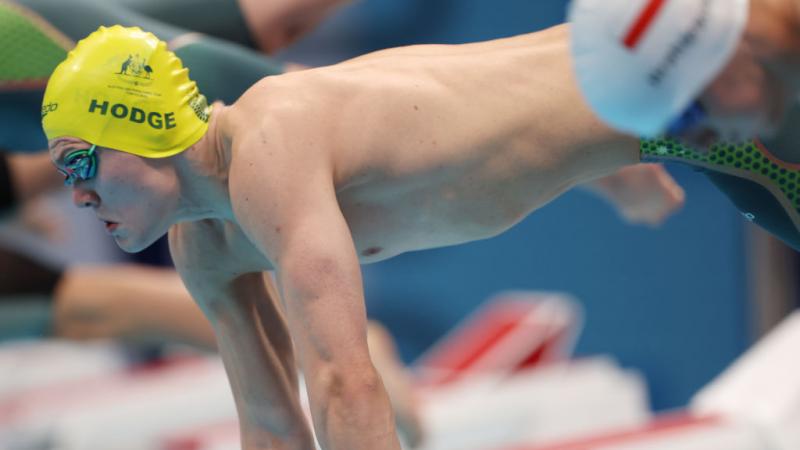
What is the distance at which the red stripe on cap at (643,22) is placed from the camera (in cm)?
163

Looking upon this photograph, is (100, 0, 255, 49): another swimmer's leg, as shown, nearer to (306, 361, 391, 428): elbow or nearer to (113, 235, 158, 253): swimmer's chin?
(113, 235, 158, 253): swimmer's chin

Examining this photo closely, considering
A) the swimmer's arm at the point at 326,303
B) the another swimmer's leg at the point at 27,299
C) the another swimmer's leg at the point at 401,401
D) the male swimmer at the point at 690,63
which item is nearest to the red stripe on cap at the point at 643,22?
the male swimmer at the point at 690,63

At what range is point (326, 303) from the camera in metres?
1.94

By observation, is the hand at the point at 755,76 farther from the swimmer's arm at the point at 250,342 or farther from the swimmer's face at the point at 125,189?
the swimmer's arm at the point at 250,342

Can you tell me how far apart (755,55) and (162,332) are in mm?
2558

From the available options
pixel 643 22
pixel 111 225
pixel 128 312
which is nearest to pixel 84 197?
pixel 111 225

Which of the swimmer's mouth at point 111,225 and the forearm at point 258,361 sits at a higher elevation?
the swimmer's mouth at point 111,225

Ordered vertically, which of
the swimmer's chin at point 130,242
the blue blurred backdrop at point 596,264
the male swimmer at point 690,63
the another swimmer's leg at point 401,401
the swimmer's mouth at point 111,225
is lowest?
the blue blurred backdrop at point 596,264

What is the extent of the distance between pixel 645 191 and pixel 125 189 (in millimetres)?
1241

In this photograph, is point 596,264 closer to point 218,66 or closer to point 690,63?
point 218,66

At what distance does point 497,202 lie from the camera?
89.0 inches

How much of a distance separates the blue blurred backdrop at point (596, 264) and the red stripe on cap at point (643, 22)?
3898 millimetres

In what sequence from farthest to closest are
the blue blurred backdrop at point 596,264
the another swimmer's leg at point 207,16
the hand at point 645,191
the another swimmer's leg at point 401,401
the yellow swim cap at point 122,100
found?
1. the blue blurred backdrop at point 596,264
2. the another swimmer's leg at point 401,401
3. the another swimmer's leg at point 207,16
4. the hand at point 645,191
5. the yellow swim cap at point 122,100

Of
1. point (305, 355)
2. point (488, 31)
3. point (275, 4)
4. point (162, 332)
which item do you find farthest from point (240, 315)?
point (488, 31)
